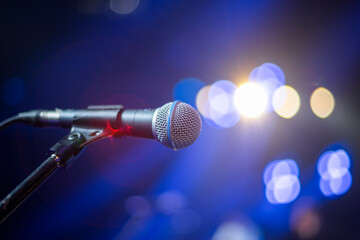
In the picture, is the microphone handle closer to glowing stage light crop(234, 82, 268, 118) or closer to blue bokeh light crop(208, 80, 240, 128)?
blue bokeh light crop(208, 80, 240, 128)

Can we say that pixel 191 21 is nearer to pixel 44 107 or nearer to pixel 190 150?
pixel 190 150

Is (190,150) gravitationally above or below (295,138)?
below

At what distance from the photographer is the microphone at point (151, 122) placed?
1.95 ft

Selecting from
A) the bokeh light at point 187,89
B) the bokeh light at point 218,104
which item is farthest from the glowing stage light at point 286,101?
the bokeh light at point 187,89

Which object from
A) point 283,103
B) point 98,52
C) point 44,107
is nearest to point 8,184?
point 44,107

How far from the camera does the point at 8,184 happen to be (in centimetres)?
143

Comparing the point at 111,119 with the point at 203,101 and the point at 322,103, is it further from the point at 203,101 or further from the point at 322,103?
the point at 322,103

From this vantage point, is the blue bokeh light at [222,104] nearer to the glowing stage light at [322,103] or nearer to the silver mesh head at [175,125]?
the glowing stage light at [322,103]

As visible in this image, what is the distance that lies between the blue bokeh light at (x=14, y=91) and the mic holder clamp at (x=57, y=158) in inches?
47.8

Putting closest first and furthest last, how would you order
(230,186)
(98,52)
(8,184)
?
(8,184), (98,52), (230,186)

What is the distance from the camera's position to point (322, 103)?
254cm

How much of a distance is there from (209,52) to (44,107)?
1.85 meters

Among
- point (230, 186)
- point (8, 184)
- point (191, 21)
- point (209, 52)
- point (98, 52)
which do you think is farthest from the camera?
point (230, 186)

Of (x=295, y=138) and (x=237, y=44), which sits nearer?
(x=237, y=44)
